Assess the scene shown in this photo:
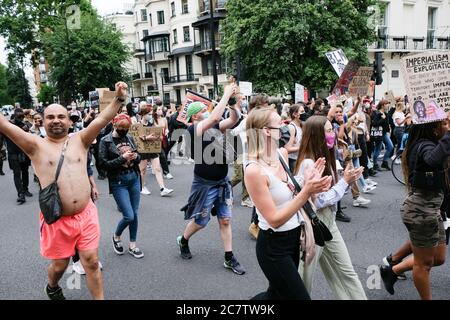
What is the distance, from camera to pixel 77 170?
127 inches

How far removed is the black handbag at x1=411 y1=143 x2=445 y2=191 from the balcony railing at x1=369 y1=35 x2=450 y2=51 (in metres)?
29.3

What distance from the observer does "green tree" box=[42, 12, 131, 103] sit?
26578 mm

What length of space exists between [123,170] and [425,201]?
3164 mm

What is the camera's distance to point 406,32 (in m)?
30.0

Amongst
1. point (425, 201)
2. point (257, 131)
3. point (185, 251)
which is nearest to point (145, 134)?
point (185, 251)

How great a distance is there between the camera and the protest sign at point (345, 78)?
24.0ft

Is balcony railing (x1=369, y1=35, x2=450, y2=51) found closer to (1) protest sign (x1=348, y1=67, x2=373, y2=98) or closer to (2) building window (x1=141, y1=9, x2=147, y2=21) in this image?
(1) protest sign (x1=348, y1=67, x2=373, y2=98)

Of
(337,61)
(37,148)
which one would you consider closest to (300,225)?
(37,148)

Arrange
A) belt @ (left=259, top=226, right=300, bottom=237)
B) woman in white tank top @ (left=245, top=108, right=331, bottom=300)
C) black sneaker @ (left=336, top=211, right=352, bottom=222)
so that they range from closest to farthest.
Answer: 1. woman in white tank top @ (left=245, top=108, right=331, bottom=300)
2. belt @ (left=259, top=226, right=300, bottom=237)
3. black sneaker @ (left=336, top=211, right=352, bottom=222)

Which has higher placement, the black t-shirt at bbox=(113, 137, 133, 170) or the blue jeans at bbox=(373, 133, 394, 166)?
the black t-shirt at bbox=(113, 137, 133, 170)

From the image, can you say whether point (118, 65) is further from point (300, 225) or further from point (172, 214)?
point (300, 225)

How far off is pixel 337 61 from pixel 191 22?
39.5 m

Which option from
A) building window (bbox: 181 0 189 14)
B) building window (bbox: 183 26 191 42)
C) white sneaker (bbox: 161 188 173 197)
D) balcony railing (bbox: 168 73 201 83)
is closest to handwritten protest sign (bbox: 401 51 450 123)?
white sneaker (bbox: 161 188 173 197)

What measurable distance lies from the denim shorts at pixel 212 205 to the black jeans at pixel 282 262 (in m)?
1.71
